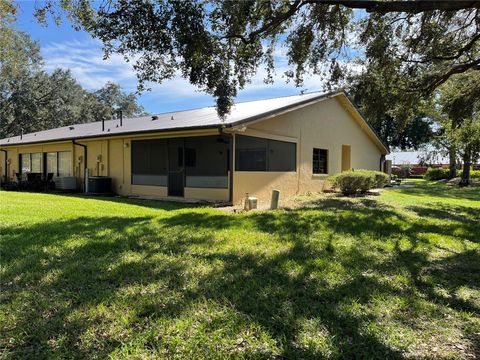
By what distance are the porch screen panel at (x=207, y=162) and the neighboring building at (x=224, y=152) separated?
0.11 feet

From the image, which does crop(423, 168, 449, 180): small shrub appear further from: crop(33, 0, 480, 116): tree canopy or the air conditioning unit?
the air conditioning unit

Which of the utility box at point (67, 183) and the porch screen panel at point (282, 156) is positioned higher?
the porch screen panel at point (282, 156)

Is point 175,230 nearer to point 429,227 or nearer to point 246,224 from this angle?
point 246,224

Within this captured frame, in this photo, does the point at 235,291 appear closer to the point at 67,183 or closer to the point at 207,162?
the point at 207,162

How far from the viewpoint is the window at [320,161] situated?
16.7m

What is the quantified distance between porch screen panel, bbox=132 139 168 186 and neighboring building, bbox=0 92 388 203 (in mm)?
38

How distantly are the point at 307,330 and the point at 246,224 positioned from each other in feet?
15.2

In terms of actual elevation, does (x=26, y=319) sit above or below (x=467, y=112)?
below

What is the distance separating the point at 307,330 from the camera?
3.10 m

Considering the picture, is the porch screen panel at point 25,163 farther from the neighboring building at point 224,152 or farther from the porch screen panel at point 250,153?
the porch screen panel at point 250,153

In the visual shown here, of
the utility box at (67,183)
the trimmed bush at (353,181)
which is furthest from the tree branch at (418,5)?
the utility box at (67,183)

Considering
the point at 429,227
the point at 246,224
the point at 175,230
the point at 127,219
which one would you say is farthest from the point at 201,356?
the point at 429,227

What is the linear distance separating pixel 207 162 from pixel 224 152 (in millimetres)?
769

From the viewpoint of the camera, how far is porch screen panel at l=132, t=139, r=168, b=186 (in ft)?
45.1
